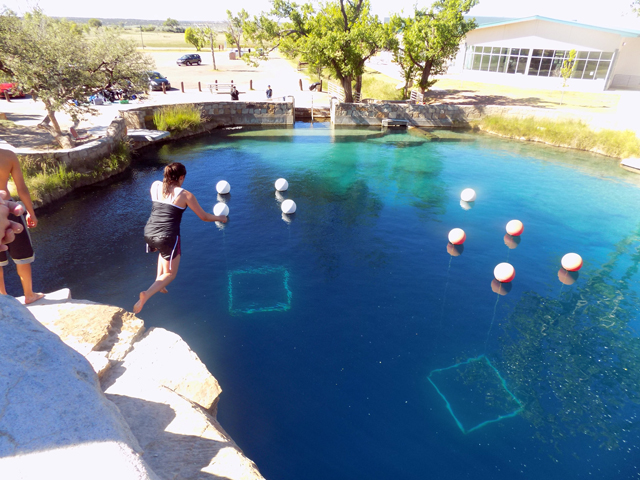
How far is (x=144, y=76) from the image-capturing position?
48.6 ft

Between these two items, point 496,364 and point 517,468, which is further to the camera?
point 496,364

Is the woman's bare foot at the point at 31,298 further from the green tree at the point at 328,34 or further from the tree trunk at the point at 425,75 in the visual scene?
the tree trunk at the point at 425,75

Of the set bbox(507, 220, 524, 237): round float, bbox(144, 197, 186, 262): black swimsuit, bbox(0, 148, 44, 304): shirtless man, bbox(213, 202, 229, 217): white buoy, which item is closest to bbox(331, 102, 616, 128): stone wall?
bbox(213, 202, 229, 217): white buoy

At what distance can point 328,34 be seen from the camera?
65.7 ft

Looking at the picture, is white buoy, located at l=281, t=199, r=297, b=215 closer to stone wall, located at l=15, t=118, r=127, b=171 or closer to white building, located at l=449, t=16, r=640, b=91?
stone wall, located at l=15, t=118, r=127, b=171

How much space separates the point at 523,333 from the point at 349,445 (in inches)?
155

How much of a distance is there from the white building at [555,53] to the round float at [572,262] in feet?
92.2

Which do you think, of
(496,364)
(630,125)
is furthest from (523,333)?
(630,125)

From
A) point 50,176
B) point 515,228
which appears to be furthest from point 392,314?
point 50,176

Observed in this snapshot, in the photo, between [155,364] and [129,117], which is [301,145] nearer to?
[129,117]

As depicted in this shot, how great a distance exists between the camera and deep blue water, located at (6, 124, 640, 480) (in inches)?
196

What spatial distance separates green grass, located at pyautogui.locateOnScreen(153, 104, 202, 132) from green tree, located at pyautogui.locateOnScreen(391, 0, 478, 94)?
1159 centimetres

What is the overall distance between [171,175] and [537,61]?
115 ft

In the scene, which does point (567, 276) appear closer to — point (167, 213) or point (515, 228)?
point (515, 228)
